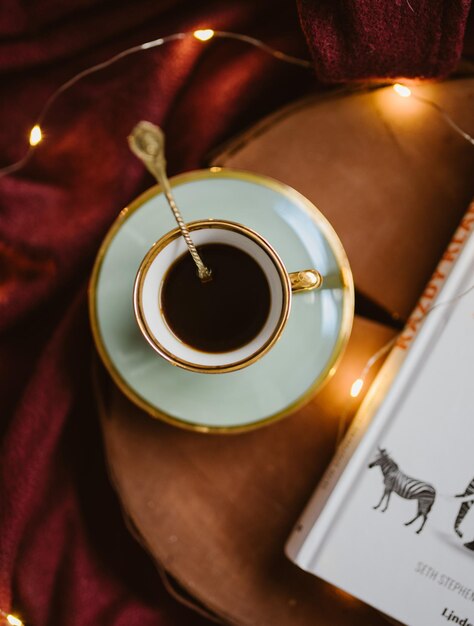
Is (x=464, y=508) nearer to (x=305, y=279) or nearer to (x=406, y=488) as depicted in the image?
(x=406, y=488)

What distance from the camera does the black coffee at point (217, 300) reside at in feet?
1.98

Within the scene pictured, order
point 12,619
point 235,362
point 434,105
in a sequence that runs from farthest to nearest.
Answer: point 12,619
point 434,105
point 235,362

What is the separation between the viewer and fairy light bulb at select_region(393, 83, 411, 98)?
2.22 ft

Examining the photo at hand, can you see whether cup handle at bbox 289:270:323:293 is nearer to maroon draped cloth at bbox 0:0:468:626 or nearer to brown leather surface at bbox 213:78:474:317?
brown leather surface at bbox 213:78:474:317

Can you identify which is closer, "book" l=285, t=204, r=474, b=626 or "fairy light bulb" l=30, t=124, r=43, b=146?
"book" l=285, t=204, r=474, b=626

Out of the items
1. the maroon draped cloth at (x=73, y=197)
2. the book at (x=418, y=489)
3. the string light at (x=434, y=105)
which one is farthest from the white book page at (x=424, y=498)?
the maroon draped cloth at (x=73, y=197)

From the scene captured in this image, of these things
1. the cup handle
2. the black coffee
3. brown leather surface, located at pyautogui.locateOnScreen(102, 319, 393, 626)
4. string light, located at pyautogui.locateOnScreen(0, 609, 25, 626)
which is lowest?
string light, located at pyautogui.locateOnScreen(0, 609, 25, 626)

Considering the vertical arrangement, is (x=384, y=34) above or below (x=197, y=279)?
above

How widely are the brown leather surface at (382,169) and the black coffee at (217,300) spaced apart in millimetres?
140

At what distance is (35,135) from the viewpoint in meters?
0.79

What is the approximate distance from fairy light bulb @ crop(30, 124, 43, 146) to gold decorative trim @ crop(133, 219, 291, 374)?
1.10 feet

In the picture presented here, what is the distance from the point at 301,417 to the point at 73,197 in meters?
0.42

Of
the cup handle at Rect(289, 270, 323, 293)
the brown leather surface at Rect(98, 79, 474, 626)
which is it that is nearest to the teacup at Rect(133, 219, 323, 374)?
the cup handle at Rect(289, 270, 323, 293)

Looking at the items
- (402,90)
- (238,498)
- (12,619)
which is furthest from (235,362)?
(12,619)
